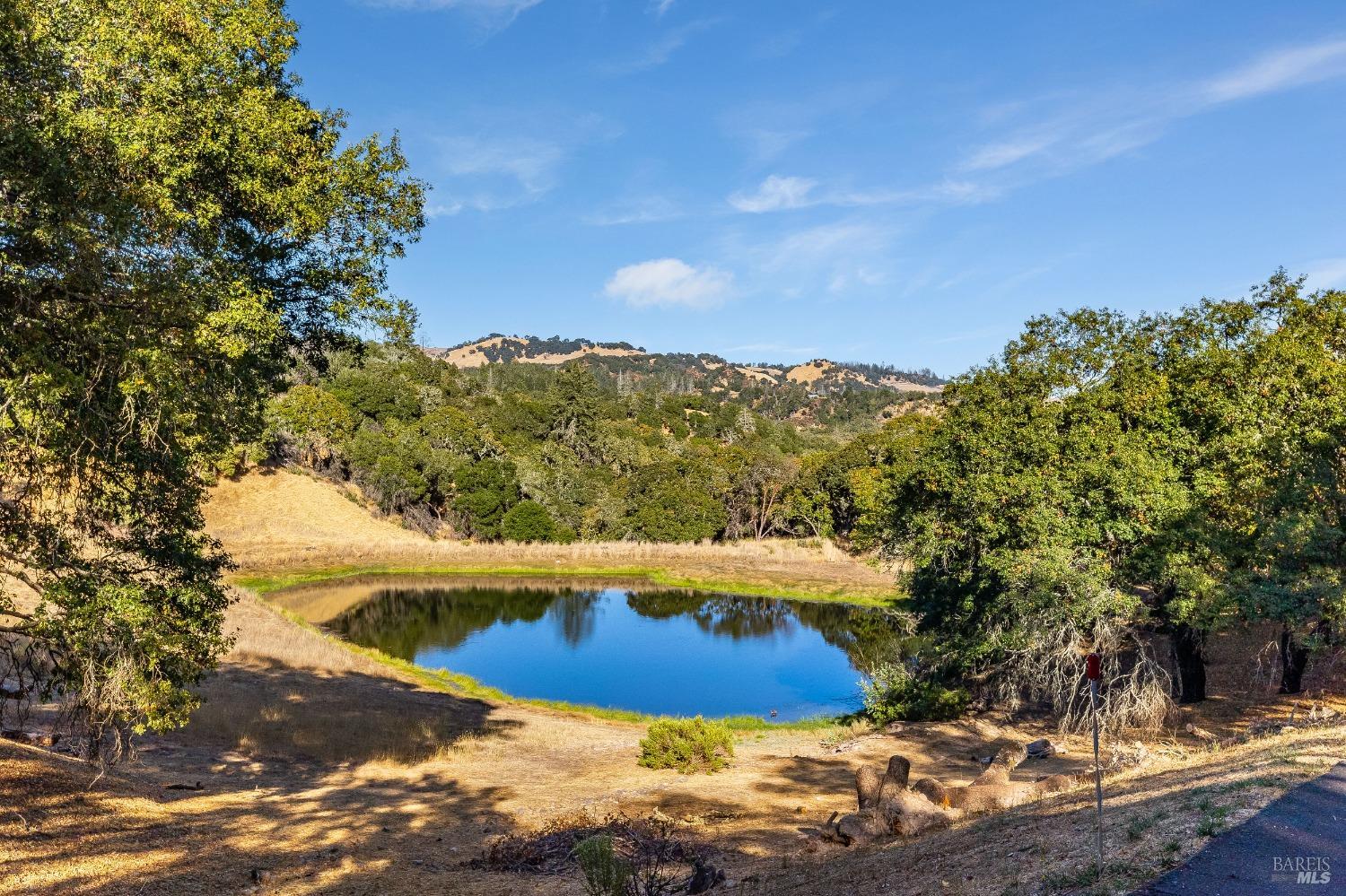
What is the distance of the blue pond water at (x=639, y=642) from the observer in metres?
34.0

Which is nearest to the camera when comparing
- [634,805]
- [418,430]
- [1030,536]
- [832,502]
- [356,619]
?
[634,805]

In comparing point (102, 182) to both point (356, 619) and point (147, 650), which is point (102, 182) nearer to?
point (147, 650)

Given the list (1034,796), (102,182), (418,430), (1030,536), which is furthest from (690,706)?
(418,430)

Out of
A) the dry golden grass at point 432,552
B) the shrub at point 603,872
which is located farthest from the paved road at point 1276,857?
the dry golden grass at point 432,552

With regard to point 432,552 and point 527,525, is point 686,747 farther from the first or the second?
point 527,525

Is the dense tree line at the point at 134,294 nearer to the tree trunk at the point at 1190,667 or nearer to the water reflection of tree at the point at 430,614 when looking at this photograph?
the tree trunk at the point at 1190,667

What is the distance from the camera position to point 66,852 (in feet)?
32.5

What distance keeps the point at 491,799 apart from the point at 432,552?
176 ft

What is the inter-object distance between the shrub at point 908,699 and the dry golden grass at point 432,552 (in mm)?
30533

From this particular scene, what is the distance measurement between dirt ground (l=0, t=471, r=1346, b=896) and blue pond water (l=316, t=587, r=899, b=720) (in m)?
8.58

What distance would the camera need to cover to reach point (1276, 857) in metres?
7.23

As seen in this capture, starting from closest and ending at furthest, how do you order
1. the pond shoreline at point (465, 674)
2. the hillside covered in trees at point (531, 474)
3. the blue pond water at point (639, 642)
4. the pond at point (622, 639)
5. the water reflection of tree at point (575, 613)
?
the pond shoreline at point (465, 674)
the blue pond water at point (639, 642)
the pond at point (622, 639)
the water reflection of tree at point (575, 613)
the hillside covered in trees at point (531, 474)

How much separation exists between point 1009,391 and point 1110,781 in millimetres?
15111

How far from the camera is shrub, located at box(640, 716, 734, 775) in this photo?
18.7 meters
